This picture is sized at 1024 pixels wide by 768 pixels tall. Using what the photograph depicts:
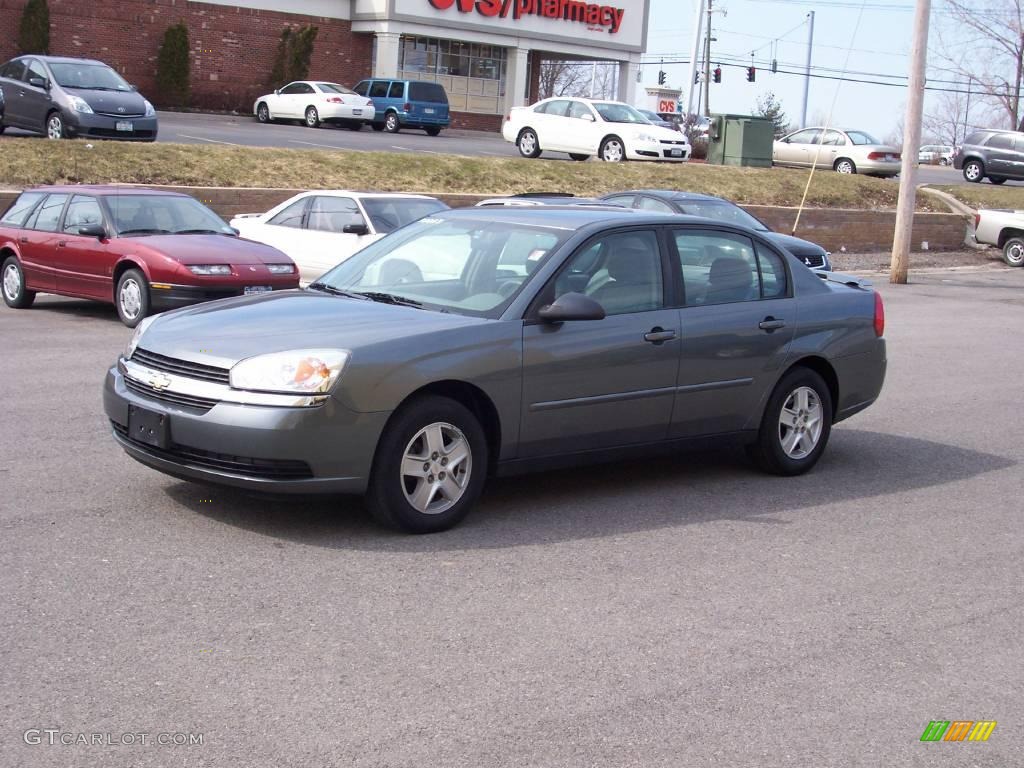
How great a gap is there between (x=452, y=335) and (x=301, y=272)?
993 cm

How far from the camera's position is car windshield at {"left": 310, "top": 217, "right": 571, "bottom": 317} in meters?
7.07

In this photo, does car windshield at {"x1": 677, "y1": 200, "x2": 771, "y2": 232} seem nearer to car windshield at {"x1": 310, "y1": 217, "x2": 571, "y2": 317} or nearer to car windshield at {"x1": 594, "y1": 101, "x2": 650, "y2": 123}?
car windshield at {"x1": 310, "y1": 217, "x2": 571, "y2": 317}

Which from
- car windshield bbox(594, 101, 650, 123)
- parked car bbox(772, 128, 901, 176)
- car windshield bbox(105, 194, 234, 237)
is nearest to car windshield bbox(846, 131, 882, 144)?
parked car bbox(772, 128, 901, 176)

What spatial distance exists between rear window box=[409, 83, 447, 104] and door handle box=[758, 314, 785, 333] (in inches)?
1474

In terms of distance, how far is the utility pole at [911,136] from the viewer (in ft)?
74.9

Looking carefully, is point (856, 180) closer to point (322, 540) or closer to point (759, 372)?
point (759, 372)

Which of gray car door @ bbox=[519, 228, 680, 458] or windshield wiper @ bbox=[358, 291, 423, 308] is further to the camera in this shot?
windshield wiper @ bbox=[358, 291, 423, 308]

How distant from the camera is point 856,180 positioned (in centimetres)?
3391

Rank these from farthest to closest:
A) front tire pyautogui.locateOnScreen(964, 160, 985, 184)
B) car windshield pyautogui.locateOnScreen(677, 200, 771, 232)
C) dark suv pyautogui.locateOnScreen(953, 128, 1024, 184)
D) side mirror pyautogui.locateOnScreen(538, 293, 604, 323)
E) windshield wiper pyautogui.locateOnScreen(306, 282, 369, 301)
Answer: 1. front tire pyautogui.locateOnScreen(964, 160, 985, 184)
2. dark suv pyautogui.locateOnScreen(953, 128, 1024, 184)
3. car windshield pyautogui.locateOnScreen(677, 200, 771, 232)
4. windshield wiper pyautogui.locateOnScreen(306, 282, 369, 301)
5. side mirror pyautogui.locateOnScreen(538, 293, 604, 323)

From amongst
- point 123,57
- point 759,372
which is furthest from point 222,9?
point 759,372

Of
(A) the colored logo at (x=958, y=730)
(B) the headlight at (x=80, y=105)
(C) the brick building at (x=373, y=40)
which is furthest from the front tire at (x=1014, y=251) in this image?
(C) the brick building at (x=373, y=40)

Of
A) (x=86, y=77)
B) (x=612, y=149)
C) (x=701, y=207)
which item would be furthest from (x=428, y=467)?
(x=612, y=149)

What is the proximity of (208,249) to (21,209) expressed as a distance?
2996 millimetres

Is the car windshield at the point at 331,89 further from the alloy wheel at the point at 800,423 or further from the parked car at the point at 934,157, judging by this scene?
the alloy wheel at the point at 800,423
